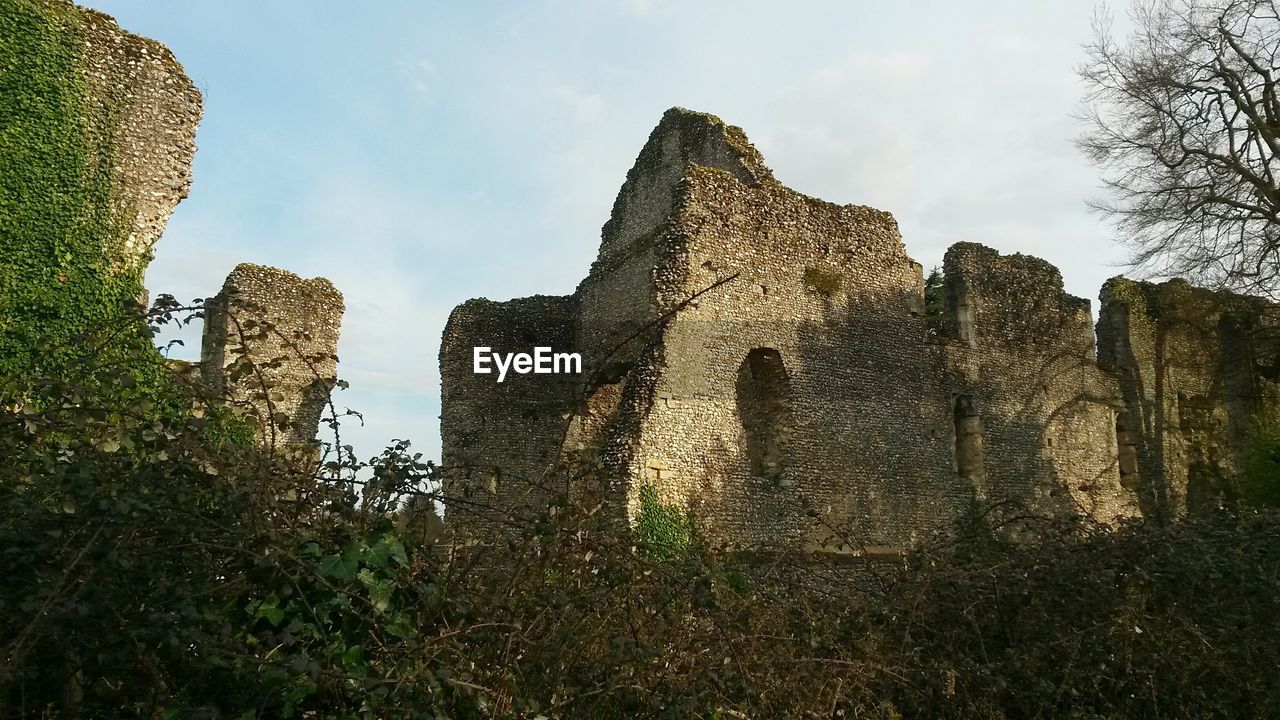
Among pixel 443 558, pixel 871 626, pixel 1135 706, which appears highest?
pixel 443 558

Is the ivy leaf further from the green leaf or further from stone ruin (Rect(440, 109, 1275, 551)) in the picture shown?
stone ruin (Rect(440, 109, 1275, 551))

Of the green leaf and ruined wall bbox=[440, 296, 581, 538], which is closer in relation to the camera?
the green leaf

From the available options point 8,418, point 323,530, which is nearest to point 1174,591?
point 323,530

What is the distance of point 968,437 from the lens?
49.7ft

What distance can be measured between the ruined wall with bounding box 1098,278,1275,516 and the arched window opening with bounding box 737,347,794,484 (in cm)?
770

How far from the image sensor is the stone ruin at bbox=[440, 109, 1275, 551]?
12211 millimetres

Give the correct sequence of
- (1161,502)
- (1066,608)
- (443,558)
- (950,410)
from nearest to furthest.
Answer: (443,558) < (1066,608) < (950,410) < (1161,502)

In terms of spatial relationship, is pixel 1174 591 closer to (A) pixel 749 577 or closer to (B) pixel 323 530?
(A) pixel 749 577

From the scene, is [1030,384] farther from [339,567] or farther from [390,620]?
[339,567]

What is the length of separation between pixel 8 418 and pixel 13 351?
547 centimetres

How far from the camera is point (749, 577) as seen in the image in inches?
269

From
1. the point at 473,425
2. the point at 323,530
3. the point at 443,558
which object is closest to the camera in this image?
the point at 323,530

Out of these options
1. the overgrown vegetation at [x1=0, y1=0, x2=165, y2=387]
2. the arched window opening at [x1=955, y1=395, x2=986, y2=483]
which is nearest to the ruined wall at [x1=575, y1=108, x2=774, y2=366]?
the arched window opening at [x1=955, y1=395, x2=986, y2=483]

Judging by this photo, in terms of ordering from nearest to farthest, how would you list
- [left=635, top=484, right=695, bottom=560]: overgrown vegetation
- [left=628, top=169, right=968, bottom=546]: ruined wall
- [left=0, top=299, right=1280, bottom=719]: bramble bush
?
[left=0, top=299, right=1280, bottom=719]: bramble bush < [left=635, top=484, right=695, bottom=560]: overgrown vegetation < [left=628, top=169, right=968, bottom=546]: ruined wall
